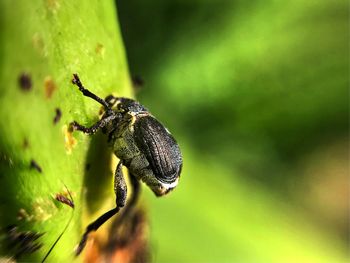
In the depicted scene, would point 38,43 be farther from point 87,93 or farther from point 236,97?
point 236,97

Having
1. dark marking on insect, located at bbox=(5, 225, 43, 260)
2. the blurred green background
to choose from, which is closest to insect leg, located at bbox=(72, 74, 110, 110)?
dark marking on insect, located at bbox=(5, 225, 43, 260)

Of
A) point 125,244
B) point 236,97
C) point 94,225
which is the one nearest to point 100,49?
point 94,225

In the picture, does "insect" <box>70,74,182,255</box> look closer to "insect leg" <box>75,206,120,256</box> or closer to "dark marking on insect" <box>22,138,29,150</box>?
"insect leg" <box>75,206,120,256</box>

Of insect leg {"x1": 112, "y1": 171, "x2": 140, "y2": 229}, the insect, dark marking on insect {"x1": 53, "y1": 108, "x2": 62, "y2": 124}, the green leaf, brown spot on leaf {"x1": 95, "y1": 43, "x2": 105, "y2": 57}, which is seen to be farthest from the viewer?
insect leg {"x1": 112, "y1": 171, "x2": 140, "y2": 229}

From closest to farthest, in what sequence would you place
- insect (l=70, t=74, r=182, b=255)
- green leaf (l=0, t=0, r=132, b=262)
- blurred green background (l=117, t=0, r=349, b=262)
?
1. green leaf (l=0, t=0, r=132, b=262)
2. insect (l=70, t=74, r=182, b=255)
3. blurred green background (l=117, t=0, r=349, b=262)

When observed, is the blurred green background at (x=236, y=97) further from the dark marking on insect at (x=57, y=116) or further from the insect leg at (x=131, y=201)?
the dark marking on insect at (x=57, y=116)

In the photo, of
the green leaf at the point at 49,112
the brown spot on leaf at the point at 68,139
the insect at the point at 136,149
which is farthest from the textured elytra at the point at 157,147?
the brown spot on leaf at the point at 68,139

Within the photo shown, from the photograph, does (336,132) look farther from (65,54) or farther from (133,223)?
(65,54)

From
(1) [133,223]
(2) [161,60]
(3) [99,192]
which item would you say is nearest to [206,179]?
(2) [161,60]
